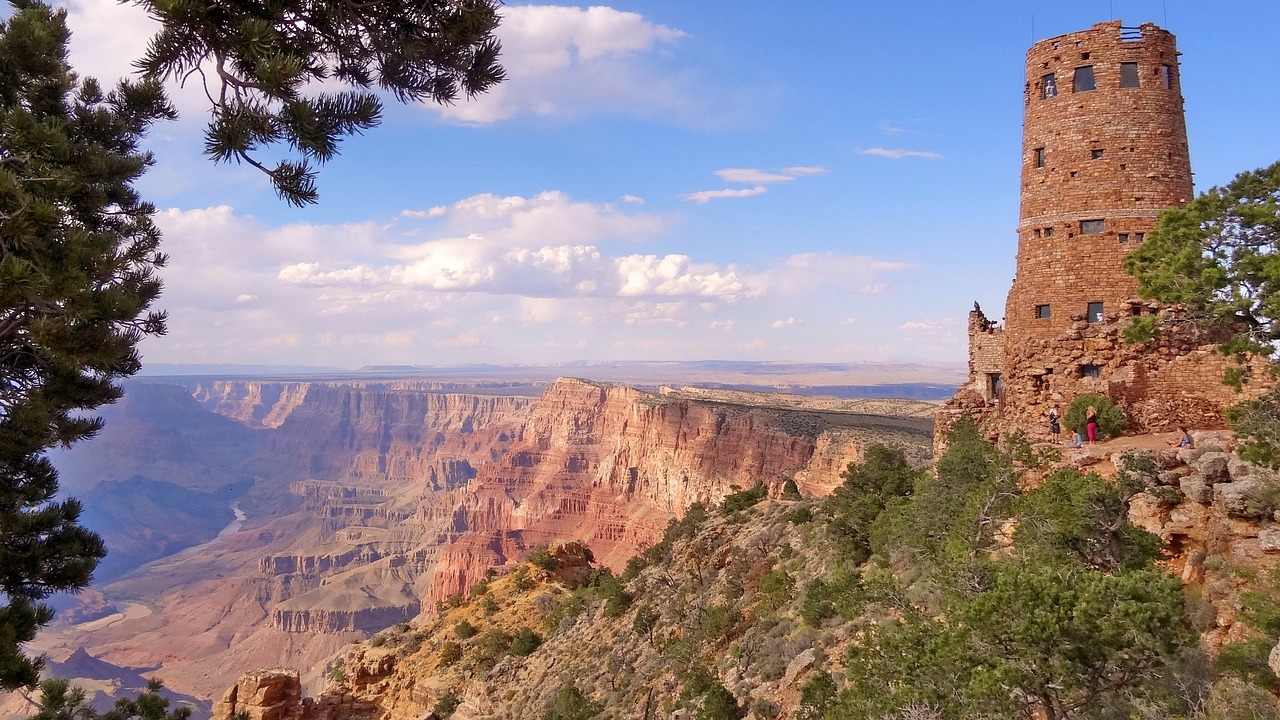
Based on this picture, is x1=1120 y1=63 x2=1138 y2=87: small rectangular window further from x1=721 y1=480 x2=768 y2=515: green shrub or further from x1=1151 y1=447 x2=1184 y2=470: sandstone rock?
x1=721 y1=480 x2=768 y2=515: green shrub

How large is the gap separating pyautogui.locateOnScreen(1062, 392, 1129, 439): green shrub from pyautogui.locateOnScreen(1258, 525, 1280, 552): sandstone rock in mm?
5783

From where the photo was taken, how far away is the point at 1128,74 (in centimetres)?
1694

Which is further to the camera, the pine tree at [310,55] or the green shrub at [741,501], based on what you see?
the green shrub at [741,501]

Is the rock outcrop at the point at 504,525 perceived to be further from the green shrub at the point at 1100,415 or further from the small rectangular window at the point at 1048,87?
the small rectangular window at the point at 1048,87

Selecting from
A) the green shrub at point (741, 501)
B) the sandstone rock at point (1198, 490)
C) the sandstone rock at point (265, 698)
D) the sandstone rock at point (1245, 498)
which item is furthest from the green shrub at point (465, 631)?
the sandstone rock at point (1245, 498)

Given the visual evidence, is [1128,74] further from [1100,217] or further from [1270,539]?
[1270,539]

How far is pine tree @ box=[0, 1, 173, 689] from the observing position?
5.91 meters

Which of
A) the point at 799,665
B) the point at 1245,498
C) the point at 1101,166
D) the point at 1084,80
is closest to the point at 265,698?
the point at 799,665

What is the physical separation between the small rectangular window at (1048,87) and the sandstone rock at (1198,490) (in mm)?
10030

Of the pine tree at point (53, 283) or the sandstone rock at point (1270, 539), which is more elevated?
the pine tree at point (53, 283)

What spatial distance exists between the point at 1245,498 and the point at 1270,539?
0.87 metres

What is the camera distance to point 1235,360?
14625 millimetres

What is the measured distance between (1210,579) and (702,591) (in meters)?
16.6

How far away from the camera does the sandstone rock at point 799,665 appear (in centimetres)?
1443
